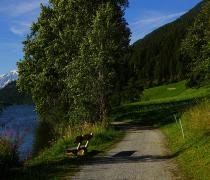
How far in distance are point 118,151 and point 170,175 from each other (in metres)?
7.36

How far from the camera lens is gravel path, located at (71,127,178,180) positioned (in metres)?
15.5

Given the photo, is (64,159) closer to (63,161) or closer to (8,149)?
(63,161)

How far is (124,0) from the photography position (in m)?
40.3

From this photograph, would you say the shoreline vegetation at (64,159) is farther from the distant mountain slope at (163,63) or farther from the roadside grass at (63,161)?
the distant mountain slope at (163,63)

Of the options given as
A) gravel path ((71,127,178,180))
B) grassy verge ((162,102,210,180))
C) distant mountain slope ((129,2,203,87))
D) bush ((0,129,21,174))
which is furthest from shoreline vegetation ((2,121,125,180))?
distant mountain slope ((129,2,203,87))

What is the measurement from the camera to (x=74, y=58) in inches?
1438

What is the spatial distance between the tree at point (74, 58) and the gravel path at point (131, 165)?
11414mm

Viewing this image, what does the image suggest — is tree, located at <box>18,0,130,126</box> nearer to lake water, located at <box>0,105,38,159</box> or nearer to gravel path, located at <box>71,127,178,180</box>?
lake water, located at <box>0,105,38,159</box>

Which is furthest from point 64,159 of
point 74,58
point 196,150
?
point 74,58

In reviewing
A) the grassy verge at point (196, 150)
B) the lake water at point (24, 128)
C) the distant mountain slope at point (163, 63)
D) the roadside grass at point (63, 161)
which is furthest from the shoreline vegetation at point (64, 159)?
the distant mountain slope at point (163, 63)

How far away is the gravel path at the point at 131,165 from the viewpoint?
15.5 m

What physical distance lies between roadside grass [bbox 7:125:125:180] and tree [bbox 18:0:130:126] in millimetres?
5030

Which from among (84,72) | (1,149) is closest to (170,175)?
(1,149)

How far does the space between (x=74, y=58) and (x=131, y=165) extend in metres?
19.7
